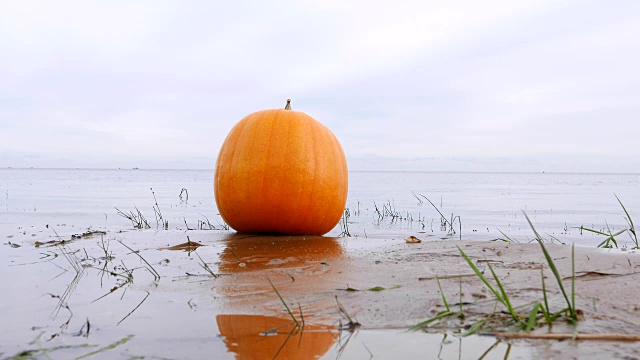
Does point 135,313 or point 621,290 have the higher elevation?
point 621,290

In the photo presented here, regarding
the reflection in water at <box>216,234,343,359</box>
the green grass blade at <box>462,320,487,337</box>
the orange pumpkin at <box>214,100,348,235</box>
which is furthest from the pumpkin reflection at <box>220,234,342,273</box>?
the green grass blade at <box>462,320,487,337</box>

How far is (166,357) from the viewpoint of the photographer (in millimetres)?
1694

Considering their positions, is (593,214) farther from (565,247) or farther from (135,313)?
(135,313)

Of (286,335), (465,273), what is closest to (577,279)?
(465,273)

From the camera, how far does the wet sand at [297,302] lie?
5.73ft

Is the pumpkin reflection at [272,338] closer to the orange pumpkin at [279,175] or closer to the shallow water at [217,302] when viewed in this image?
the shallow water at [217,302]

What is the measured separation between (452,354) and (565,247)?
243cm

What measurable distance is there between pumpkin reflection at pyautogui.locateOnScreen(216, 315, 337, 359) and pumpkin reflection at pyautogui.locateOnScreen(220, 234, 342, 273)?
1170 mm

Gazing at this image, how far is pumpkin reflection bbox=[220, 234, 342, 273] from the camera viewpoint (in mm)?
3439

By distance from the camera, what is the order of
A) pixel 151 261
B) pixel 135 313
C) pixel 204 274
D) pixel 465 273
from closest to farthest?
pixel 135 313 < pixel 465 273 < pixel 204 274 < pixel 151 261

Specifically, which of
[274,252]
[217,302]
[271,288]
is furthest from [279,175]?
[217,302]

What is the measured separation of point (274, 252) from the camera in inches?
156

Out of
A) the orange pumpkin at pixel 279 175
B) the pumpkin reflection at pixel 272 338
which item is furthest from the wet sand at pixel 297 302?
the orange pumpkin at pixel 279 175

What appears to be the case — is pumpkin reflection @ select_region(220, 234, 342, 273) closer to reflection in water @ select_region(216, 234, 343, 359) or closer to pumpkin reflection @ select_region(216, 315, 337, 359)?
reflection in water @ select_region(216, 234, 343, 359)
